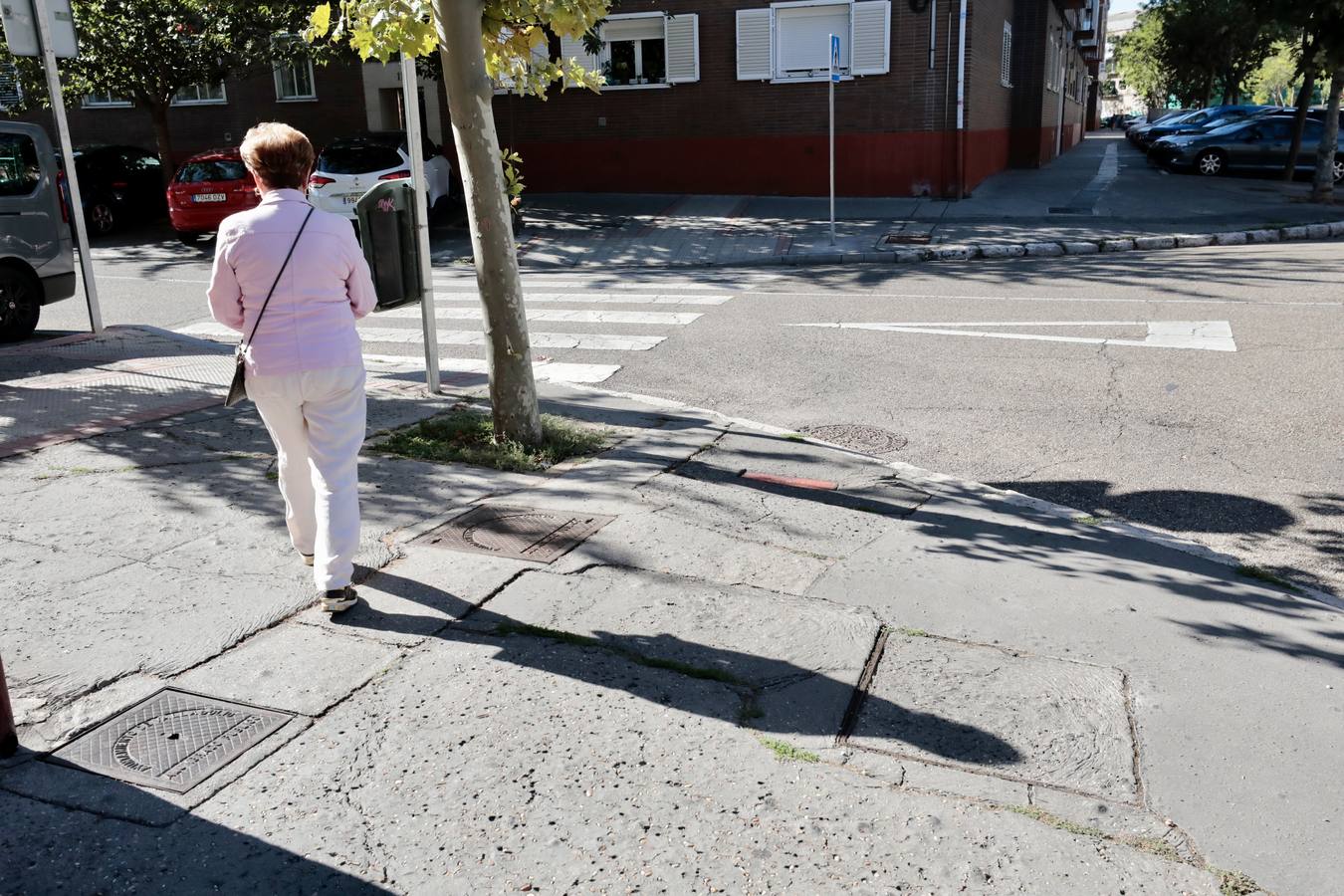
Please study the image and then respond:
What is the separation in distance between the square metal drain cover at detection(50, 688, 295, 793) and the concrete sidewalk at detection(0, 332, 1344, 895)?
45mm

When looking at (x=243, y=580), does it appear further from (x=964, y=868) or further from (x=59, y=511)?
(x=964, y=868)

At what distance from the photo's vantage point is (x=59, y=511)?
560 centimetres

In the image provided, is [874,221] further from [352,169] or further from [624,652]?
[624,652]

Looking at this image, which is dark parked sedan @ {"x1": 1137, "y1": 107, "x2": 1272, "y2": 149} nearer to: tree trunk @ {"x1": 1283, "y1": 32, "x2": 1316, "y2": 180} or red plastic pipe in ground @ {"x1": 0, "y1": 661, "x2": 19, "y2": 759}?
tree trunk @ {"x1": 1283, "y1": 32, "x2": 1316, "y2": 180}

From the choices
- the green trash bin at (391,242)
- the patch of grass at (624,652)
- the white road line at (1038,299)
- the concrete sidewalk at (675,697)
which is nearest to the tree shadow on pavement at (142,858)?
the concrete sidewalk at (675,697)

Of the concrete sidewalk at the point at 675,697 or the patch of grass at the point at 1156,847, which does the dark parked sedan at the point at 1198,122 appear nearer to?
the concrete sidewalk at the point at 675,697

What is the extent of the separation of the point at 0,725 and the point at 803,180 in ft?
69.1

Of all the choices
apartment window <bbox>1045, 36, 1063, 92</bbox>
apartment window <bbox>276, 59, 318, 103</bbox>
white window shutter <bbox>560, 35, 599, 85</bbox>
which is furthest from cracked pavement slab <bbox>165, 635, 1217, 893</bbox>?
apartment window <bbox>1045, 36, 1063, 92</bbox>

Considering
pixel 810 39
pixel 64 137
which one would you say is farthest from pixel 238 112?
pixel 64 137

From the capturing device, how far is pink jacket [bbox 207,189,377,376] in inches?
163

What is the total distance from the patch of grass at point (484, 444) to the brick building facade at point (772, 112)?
1651cm

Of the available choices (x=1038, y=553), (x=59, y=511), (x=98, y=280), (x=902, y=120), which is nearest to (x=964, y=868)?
(x=1038, y=553)

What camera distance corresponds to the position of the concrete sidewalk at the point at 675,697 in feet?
10.0

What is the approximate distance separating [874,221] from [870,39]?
14.2ft
